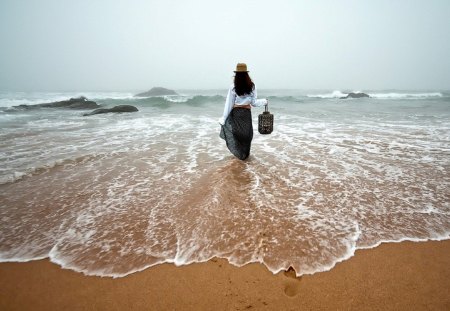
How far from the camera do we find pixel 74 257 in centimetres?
249

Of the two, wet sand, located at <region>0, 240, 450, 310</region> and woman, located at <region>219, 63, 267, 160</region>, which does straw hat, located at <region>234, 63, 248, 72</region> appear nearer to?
woman, located at <region>219, 63, 267, 160</region>

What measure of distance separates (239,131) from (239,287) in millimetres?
3543

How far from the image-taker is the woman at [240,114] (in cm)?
493

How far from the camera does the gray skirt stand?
17.0 feet

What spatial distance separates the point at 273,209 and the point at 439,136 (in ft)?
26.2

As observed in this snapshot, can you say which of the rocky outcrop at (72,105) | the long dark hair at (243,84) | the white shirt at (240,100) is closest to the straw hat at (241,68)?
the long dark hair at (243,84)

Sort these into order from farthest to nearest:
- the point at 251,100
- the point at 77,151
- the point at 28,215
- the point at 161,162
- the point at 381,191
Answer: the point at 77,151 < the point at 161,162 < the point at 251,100 < the point at 381,191 < the point at 28,215

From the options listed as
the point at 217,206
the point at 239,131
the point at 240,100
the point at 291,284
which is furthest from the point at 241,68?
the point at 291,284

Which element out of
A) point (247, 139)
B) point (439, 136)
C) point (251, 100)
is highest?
point (251, 100)

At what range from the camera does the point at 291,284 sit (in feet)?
6.83

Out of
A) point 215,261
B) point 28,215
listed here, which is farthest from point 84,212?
point 215,261

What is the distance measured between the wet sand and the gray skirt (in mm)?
3250

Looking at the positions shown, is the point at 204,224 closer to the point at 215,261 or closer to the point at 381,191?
the point at 215,261

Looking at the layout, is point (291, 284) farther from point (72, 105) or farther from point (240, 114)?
point (72, 105)
